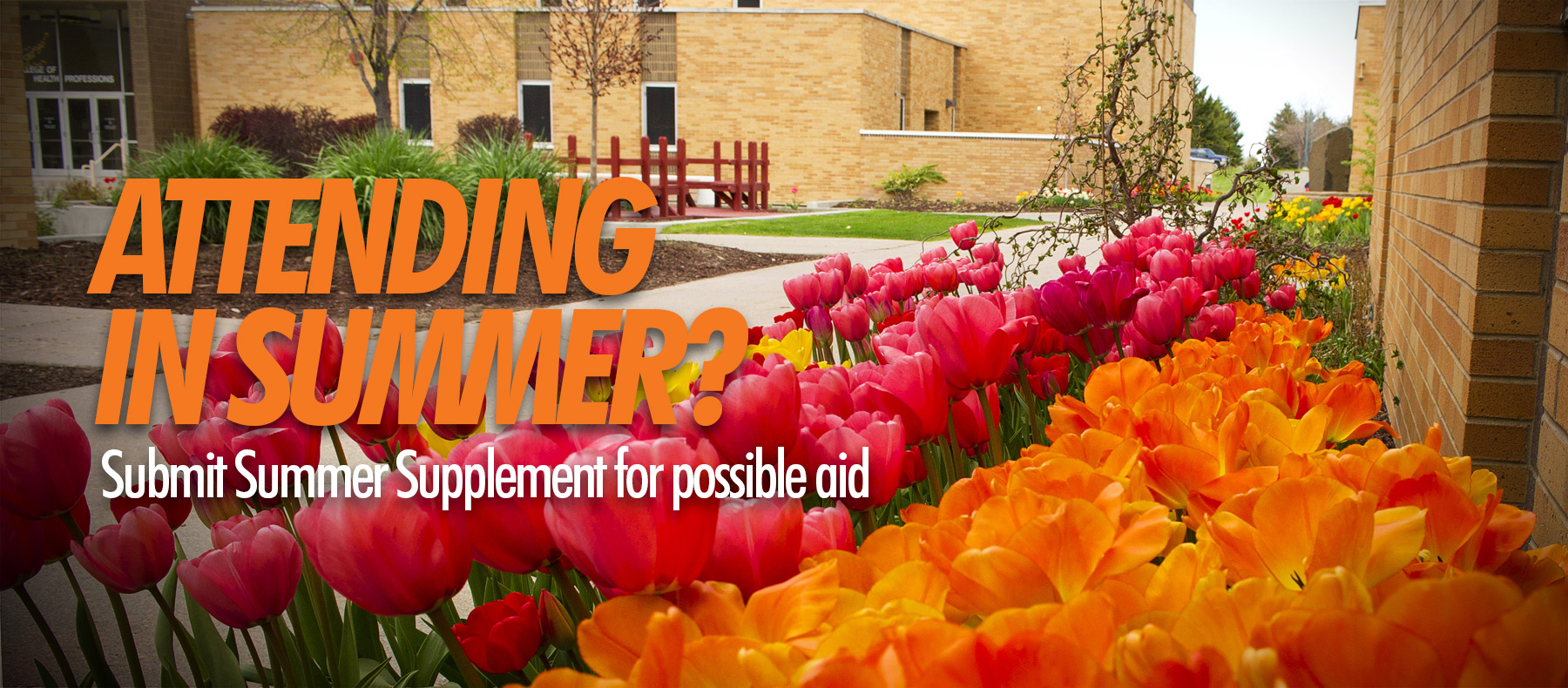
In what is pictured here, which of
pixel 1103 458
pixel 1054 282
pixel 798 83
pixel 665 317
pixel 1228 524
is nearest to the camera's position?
pixel 1228 524

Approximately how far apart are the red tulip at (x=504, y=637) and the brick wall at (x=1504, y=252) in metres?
1.58

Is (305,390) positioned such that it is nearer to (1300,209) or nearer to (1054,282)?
(1054,282)

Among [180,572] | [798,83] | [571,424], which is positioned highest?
[798,83]

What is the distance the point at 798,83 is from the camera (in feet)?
86.5

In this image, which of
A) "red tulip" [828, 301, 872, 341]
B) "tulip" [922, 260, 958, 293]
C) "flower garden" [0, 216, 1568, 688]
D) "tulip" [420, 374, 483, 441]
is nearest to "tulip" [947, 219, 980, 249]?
"tulip" [922, 260, 958, 293]

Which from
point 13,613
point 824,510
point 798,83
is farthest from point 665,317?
point 798,83

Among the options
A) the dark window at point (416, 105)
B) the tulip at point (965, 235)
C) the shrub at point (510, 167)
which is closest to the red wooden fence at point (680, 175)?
the shrub at point (510, 167)

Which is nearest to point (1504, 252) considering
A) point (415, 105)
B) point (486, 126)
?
point (486, 126)

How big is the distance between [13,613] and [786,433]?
250 cm

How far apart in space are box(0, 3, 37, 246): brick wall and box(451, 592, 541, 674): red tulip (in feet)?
38.6

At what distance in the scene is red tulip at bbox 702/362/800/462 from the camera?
80cm

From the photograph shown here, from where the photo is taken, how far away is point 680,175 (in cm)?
1888

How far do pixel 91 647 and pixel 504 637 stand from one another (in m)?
0.50

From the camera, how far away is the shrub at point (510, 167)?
10.7 metres
